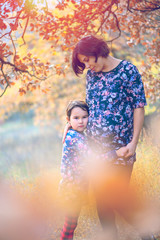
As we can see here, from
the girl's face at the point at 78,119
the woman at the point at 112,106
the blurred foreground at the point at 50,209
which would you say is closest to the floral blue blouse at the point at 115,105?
the woman at the point at 112,106

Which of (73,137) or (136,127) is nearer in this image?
(136,127)

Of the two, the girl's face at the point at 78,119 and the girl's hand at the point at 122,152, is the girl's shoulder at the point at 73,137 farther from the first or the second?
the girl's hand at the point at 122,152

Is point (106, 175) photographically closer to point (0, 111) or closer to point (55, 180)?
point (55, 180)

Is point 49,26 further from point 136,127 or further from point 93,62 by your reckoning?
point 136,127

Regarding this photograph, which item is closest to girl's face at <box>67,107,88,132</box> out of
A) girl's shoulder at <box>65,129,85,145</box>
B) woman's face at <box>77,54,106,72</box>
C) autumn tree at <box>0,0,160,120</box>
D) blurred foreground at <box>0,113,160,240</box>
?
girl's shoulder at <box>65,129,85,145</box>

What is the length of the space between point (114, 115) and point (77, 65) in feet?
1.62

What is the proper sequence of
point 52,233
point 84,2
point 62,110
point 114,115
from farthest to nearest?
point 62,110, point 52,233, point 84,2, point 114,115

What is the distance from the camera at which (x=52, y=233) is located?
313 centimetres

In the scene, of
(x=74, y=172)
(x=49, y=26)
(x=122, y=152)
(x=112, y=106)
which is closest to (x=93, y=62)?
(x=112, y=106)

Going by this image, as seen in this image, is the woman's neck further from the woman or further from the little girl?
the little girl

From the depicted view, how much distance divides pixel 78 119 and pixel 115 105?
1.16 ft

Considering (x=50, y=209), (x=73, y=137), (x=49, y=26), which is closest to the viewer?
(x=73, y=137)

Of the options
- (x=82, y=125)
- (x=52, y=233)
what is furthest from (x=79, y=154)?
(x=52, y=233)

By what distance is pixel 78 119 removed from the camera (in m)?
2.18
